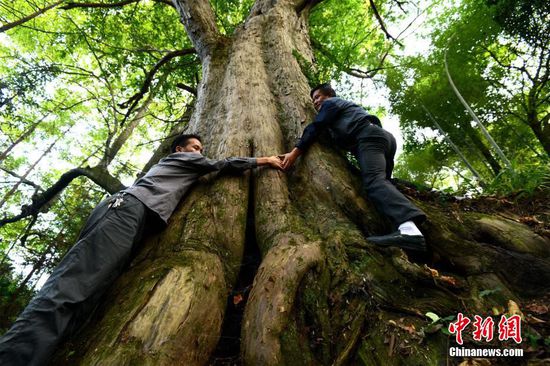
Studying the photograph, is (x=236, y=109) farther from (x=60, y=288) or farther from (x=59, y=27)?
(x=59, y=27)

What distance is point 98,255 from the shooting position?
1.58 meters

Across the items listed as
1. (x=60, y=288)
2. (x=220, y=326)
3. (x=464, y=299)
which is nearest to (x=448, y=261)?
(x=464, y=299)

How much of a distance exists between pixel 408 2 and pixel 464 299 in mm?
6742

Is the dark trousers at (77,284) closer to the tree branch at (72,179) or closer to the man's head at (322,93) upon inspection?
the man's head at (322,93)

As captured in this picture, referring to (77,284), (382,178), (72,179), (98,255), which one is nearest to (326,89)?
(382,178)

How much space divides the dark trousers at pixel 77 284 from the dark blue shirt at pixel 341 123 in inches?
58.5

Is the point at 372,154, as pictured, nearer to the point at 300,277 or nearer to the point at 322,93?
the point at 322,93

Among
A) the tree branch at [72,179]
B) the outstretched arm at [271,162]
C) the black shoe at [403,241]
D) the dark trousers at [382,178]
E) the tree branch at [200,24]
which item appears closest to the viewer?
the black shoe at [403,241]

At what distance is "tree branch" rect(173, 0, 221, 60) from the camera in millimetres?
4496

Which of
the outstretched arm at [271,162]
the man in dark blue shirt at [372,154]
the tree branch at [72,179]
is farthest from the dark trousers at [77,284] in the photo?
the tree branch at [72,179]

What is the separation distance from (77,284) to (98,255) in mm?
176

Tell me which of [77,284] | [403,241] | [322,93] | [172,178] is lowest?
[77,284]

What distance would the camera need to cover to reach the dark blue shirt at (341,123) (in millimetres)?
2428

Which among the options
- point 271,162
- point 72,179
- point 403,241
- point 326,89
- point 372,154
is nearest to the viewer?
point 403,241
